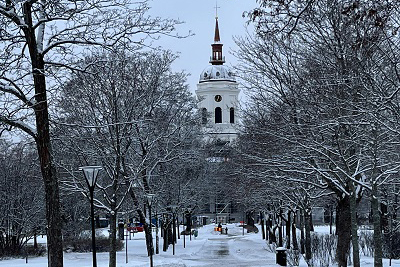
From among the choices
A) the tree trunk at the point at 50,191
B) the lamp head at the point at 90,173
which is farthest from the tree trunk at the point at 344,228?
the tree trunk at the point at 50,191

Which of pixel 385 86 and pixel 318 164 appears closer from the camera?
pixel 385 86

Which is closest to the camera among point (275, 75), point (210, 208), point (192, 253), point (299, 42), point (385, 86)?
point (385, 86)

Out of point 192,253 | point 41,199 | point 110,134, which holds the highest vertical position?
point 110,134

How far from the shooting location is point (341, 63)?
1565 centimetres

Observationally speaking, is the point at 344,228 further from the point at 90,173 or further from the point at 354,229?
the point at 90,173

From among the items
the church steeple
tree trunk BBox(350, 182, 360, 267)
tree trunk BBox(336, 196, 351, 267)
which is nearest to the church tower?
the church steeple

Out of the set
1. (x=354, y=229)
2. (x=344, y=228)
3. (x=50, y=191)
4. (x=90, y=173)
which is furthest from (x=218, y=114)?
(x=50, y=191)

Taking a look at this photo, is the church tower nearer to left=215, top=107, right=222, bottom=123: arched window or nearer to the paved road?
left=215, top=107, right=222, bottom=123: arched window

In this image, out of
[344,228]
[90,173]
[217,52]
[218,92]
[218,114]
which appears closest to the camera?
[90,173]

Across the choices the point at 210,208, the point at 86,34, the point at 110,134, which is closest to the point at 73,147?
the point at 110,134

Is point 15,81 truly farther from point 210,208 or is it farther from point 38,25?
point 210,208

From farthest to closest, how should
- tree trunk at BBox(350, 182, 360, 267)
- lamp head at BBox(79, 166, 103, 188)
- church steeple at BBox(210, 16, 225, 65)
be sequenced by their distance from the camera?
church steeple at BBox(210, 16, 225, 65) < tree trunk at BBox(350, 182, 360, 267) < lamp head at BBox(79, 166, 103, 188)

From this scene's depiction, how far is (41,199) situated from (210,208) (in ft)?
206

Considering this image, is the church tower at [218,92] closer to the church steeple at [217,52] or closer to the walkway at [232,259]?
the church steeple at [217,52]
